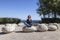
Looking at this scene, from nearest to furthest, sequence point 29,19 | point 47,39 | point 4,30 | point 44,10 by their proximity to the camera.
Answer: point 47,39
point 4,30
point 29,19
point 44,10

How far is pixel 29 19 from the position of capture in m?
13.2

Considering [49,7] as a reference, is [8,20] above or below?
below

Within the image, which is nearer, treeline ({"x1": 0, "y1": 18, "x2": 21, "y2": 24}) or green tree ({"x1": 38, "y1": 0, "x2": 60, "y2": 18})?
treeline ({"x1": 0, "y1": 18, "x2": 21, "y2": 24})

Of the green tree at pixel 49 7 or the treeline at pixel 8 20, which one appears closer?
the treeline at pixel 8 20

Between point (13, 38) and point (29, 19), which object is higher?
point (29, 19)

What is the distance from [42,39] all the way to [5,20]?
17691mm

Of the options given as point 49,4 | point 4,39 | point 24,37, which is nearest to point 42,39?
point 24,37

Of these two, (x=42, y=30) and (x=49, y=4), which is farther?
(x=49, y=4)

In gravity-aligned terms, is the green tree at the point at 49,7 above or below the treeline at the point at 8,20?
above

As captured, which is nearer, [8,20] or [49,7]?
[8,20]

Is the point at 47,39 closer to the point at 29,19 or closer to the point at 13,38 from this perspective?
the point at 13,38

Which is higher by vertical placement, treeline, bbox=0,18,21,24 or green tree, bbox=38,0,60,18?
green tree, bbox=38,0,60,18

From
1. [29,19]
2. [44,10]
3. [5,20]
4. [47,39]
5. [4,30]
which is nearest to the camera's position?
[47,39]

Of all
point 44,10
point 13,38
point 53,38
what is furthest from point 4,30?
point 44,10
